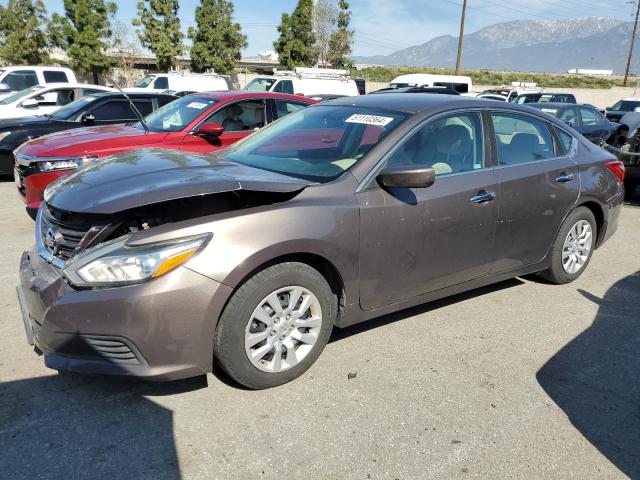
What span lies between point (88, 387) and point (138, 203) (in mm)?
1157

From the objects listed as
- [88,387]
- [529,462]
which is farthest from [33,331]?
[529,462]

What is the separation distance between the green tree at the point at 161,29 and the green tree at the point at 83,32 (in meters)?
2.65

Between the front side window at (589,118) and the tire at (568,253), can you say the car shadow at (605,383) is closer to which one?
the tire at (568,253)

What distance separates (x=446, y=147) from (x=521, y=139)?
92 centimetres

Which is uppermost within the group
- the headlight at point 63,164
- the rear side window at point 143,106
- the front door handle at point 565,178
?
the rear side window at point 143,106

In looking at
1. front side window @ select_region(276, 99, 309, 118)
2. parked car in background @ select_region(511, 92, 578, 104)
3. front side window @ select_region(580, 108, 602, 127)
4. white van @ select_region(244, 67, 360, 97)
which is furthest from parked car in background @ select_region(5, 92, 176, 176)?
parked car in background @ select_region(511, 92, 578, 104)

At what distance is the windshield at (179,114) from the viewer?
684 centimetres

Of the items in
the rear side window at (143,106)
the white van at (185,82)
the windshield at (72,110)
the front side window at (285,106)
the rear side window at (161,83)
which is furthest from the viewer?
the rear side window at (161,83)

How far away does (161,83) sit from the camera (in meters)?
20.6

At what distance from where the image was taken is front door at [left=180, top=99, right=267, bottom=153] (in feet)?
21.8

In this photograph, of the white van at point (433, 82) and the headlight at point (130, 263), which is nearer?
the headlight at point (130, 263)

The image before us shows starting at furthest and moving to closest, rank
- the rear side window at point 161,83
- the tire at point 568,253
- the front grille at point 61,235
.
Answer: the rear side window at point 161,83, the tire at point 568,253, the front grille at point 61,235

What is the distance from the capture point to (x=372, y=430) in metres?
2.77

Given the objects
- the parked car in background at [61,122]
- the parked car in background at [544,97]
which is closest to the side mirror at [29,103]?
the parked car in background at [61,122]
